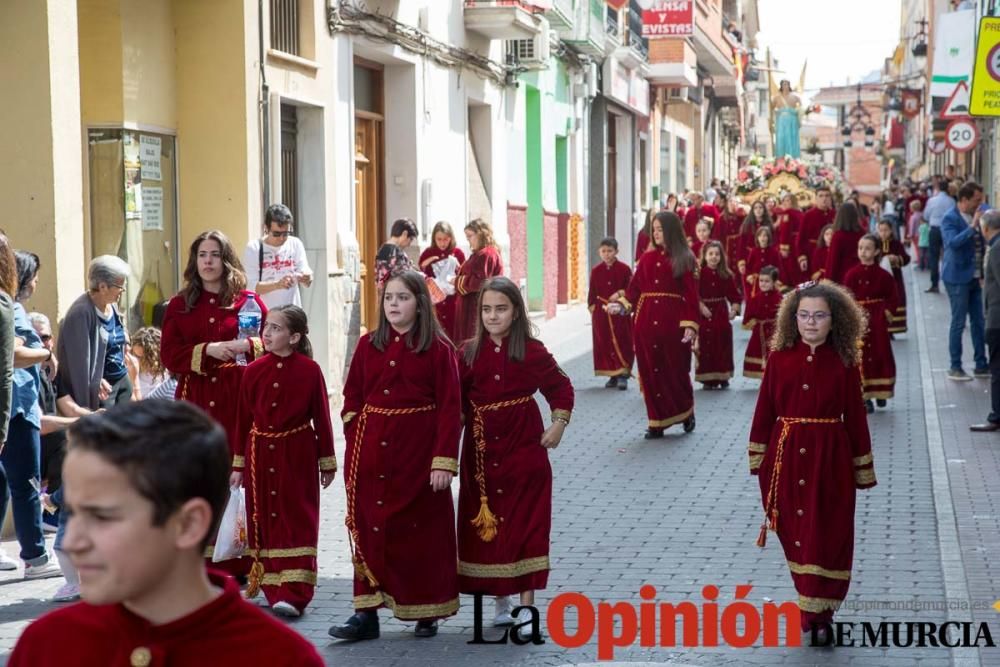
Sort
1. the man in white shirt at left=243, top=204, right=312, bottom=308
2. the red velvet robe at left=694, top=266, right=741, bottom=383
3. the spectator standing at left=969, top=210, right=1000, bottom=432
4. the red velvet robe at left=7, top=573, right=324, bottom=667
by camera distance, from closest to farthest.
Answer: the red velvet robe at left=7, top=573, right=324, bottom=667 → the man in white shirt at left=243, top=204, right=312, bottom=308 → the spectator standing at left=969, top=210, right=1000, bottom=432 → the red velvet robe at left=694, top=266, right=741, bottom=383

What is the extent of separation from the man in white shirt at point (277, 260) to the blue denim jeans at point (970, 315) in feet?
25.7

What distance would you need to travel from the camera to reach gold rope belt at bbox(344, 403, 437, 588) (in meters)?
6.99

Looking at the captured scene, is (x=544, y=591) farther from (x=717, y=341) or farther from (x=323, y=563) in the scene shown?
(x=717, y=341)

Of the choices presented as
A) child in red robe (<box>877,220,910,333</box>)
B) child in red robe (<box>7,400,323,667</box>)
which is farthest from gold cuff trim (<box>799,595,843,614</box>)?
child in red robe (<box>877,220,910,333</box>)

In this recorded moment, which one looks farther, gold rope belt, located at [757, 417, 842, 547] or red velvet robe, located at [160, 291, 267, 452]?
red velvet robe, located at [160, 291, 267, 452]

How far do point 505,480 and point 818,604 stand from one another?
145cm

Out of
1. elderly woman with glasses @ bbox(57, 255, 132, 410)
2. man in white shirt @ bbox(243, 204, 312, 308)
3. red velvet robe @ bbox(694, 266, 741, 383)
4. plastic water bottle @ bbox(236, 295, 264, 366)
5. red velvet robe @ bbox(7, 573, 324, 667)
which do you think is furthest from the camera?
red velvet robe @ bbox(694, 266, 741, 383)

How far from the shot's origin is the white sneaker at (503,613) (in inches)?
287

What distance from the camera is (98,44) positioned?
1226 cm

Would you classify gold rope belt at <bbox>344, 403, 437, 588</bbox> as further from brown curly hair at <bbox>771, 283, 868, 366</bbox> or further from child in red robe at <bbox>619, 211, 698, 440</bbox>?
child in red robe at <bbox>619, 211, 698, 440</bbox>

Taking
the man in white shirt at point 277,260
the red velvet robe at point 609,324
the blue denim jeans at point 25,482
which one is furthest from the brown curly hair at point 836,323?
the red velvet robe at point 609,324

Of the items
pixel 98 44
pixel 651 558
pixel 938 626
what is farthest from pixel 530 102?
pixel 938 626

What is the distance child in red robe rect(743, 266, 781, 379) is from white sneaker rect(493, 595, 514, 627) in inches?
389

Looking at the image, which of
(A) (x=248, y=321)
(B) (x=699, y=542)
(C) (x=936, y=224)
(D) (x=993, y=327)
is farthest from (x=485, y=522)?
(C) (x=936, y=224)
